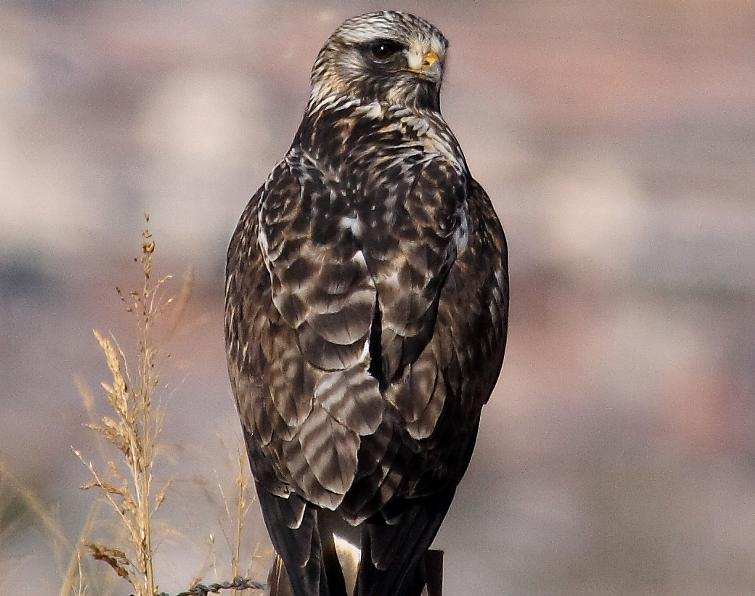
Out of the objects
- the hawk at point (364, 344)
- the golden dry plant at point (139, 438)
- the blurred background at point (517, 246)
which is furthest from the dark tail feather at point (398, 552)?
the blurred background at point (517, 246)

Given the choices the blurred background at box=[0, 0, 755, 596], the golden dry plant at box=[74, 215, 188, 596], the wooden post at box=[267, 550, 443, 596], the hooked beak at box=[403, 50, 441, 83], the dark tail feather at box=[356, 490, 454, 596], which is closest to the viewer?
the dark tail feather at box=[356, 490, 454, 596]

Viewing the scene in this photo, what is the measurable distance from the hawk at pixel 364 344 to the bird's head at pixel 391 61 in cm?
28

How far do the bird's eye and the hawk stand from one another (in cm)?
40

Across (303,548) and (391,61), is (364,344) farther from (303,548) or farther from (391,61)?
(391,61)

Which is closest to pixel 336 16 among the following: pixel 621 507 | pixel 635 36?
pixel 635 36

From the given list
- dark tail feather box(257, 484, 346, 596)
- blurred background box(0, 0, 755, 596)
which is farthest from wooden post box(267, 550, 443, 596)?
blurred background box(0, 0, 755, 596)

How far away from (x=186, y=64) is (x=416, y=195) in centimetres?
1346

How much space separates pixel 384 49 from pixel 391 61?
0.05 m

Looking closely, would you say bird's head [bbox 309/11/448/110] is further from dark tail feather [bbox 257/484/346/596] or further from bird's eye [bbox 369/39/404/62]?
dark tail feather [bbox 257/484/346/596]

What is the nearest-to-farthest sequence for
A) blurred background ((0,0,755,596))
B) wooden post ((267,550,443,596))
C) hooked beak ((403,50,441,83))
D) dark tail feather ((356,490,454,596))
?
dark tail feather ((356,490,454,596)) < wooden post ((267,550,443,596)) < hooked beak ((403,50,441,83)) < blurred background ((0,0,755,596))

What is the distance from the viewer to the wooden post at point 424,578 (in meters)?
4.82

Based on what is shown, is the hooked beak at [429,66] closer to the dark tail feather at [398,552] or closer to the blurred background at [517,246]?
the blurred background at [517,246]

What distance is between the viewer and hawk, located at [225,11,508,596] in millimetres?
4660

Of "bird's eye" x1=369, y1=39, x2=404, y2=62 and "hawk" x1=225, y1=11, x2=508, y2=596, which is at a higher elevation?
"bird's eye" x1=369, y1=39, x2=404, y2=62
